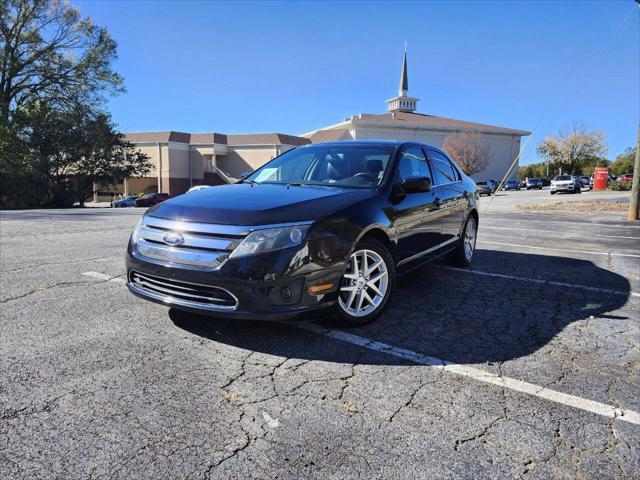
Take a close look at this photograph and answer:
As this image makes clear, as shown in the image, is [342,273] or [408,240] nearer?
[342,273]

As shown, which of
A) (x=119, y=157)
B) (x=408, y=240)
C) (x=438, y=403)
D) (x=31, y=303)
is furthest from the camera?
(x=119, y=157)

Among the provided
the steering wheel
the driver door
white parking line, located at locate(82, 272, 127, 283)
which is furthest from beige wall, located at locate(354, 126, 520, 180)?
white parking line, located at locate(82, 272, 127, 283)

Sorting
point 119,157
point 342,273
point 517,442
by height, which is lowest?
point 517,442

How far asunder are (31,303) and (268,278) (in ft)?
8.35

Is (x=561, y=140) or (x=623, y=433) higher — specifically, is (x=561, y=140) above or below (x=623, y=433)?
above

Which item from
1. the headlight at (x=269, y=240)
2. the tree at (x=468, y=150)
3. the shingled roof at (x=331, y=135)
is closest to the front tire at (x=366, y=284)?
the headlight at (x=269, y=240)

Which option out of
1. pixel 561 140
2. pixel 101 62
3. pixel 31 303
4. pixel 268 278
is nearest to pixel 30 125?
pixel 101 62

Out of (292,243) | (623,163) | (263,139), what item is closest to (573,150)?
(623,163)

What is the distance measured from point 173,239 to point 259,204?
2.24 feet

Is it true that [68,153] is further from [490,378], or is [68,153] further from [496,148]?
[496,148]

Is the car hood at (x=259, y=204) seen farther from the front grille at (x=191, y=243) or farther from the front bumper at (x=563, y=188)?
the front bumper at (x=563, y=188)

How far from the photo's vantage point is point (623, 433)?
232cm

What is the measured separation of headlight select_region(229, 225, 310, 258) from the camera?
122 inches

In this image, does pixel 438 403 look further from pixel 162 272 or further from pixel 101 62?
pixel 101 62
